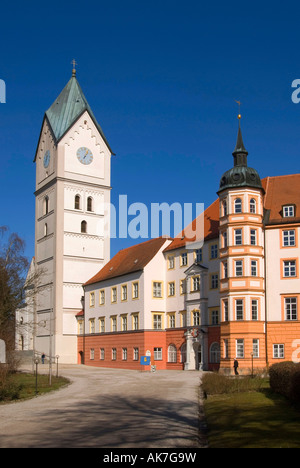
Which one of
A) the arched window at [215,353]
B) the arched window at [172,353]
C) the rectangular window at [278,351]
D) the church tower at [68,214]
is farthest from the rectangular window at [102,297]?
the rectangular window at [278,351]

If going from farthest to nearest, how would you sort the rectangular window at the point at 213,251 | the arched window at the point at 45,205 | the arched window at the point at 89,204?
the arched window at the point at 45,205 → the arched window at the point at 89,204 → the rectangular window at the point at 213,251

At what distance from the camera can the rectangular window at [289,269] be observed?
156ft

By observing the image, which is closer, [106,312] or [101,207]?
[106,312]

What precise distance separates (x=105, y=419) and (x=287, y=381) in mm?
7219

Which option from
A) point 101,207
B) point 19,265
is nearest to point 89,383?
point 19,265

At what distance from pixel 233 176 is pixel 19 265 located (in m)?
20.6

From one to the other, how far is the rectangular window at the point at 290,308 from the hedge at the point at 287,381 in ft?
70.2

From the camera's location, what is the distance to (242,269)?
47656 mm

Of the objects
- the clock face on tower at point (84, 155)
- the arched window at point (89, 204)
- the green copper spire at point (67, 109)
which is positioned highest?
the green copper spire at point (67, 109)

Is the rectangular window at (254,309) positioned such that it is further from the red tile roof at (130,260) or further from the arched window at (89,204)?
the arched window at (89,204)

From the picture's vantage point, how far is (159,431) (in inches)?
663

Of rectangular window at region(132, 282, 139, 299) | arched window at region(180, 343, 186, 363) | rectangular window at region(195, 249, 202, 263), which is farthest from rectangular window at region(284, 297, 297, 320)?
rectangular window at region(132, 282, 139, 299)

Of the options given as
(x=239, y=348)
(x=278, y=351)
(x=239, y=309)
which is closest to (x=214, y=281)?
(x=239, y=309)

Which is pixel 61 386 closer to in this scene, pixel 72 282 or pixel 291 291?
pixel 291 291
